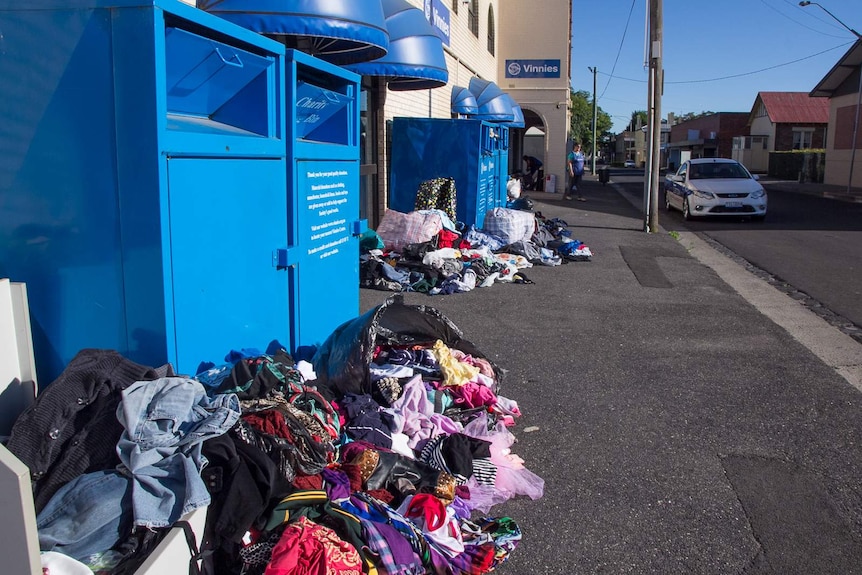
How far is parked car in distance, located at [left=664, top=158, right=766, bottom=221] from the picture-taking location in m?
18.1

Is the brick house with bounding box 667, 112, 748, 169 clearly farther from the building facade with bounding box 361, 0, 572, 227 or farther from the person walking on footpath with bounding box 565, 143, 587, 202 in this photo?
the person walking on footpath with bounding box 565, 143, 587, 202

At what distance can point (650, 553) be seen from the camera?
326 centimetres

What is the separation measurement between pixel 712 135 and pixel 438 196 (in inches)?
2742

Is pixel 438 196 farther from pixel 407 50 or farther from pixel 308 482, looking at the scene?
pixel 308 482

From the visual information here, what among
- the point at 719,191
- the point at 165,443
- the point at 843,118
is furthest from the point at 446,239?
the point at 843,118

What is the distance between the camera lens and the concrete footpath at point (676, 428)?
131 inches

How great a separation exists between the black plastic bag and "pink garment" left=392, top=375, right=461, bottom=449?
0.73 ft

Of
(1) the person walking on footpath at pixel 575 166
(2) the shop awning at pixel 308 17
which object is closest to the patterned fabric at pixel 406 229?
(2) the shop awning at pixel 308 17

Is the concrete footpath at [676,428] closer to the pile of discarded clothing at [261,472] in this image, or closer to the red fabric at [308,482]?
the pile of discarded clothing at [261,472]

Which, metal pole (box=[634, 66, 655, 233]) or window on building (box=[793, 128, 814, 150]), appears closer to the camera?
metal pole (box=[634, 66, 655, 233])

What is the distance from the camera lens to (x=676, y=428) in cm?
468

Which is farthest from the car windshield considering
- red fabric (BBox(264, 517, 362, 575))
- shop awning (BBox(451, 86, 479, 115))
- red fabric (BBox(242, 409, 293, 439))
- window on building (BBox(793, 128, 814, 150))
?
window on building (BBox(793, 128, 814, 150))

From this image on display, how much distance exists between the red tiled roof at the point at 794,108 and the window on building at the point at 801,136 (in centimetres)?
64

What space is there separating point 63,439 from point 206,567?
684 mm
